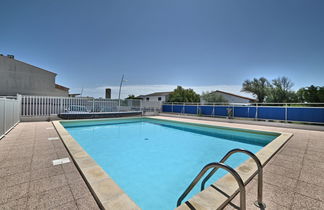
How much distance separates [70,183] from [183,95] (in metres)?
26.4

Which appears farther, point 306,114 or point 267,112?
point 267,112

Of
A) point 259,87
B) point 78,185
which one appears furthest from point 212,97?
point 78,185

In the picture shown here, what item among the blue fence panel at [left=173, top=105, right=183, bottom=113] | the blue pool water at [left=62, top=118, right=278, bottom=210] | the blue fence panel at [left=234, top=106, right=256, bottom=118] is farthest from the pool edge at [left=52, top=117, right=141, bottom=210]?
the blue fence panel at [left=173, top=105, right=183, bottom=113]

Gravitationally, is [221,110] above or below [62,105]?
below

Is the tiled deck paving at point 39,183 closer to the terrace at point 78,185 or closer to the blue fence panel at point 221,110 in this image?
the terrace at point 78,185

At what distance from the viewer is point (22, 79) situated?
12.3m

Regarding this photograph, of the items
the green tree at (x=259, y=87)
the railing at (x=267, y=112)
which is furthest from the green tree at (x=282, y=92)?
the railing at (x=267, y=112)

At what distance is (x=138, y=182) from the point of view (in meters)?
3.04

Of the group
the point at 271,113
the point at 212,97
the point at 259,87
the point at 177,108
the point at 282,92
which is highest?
the point at 259,87

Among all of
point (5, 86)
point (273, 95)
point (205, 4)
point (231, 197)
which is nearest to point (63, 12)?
point (205, 4)

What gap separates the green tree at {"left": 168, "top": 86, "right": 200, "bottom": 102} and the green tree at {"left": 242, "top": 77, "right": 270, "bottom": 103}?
10081 mm

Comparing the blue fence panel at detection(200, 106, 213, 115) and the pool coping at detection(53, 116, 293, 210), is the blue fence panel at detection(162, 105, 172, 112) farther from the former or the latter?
the pool coping at detection(53, 116, 293, 210)

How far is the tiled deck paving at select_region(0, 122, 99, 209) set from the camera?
1.59m

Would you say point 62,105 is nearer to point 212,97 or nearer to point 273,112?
point 273,112
